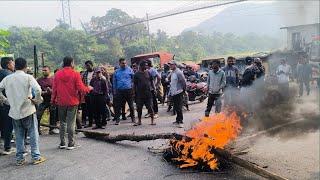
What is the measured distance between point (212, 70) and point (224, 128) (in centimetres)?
388

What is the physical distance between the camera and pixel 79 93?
8.37 meters

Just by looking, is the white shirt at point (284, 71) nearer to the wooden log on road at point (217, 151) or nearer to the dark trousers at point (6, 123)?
the wooden log on road at point (217, 151)

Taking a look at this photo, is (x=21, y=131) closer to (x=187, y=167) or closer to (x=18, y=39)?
(x=187, y=167)

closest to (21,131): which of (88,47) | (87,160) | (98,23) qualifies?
(87,160)

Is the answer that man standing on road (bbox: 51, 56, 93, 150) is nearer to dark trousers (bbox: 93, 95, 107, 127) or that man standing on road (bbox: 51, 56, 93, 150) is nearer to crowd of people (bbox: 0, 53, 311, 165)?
crowd of people (bbox: 0, 53, 311, 165)

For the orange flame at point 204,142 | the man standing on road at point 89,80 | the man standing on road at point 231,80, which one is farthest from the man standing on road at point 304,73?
the orange flame at point 204,142

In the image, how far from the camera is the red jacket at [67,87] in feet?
26.2

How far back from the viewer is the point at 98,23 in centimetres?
7788

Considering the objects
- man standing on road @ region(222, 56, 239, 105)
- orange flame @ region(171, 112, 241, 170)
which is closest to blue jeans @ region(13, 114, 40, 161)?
orange flame @ region(171, 112, 241, 170)

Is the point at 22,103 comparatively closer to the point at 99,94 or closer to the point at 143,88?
the point at 99,94

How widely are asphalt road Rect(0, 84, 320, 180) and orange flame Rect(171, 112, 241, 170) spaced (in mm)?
222

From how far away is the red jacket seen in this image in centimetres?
800

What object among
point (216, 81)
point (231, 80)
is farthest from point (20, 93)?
point (231, 80)

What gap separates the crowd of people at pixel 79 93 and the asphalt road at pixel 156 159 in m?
0.46
